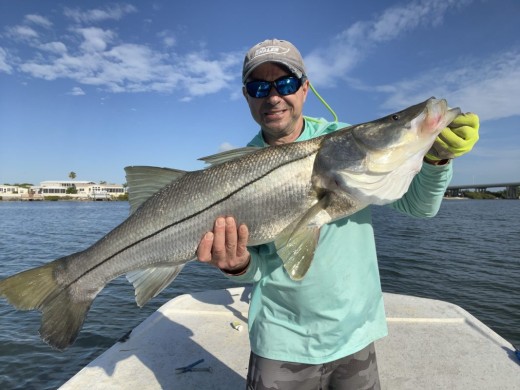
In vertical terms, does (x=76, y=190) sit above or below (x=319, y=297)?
above

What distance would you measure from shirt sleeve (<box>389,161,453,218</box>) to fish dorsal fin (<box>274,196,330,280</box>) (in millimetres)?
753

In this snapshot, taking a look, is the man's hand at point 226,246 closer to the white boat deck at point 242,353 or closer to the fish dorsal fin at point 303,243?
the fish dorsal fin at point 303,243

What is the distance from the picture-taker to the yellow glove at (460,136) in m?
2.34

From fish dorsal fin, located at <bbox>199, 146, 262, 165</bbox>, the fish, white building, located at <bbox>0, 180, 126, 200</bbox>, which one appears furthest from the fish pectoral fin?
white building, located at <bbox>0, 180, 126, 200</bbox>

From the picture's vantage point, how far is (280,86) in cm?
296

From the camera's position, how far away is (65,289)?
2.92 m

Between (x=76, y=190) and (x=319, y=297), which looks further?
(x=76, y=190)

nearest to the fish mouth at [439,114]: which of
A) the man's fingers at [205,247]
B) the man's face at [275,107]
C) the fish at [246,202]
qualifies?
the fish at [246,202]

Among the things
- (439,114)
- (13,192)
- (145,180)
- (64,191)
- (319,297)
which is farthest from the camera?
(64,191)

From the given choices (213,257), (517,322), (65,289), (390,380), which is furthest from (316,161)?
(517,322)

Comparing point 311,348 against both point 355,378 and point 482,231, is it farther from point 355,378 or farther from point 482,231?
point 482,231

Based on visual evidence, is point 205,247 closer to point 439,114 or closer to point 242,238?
point 242,238

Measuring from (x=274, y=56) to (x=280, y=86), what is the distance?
9.2 inches

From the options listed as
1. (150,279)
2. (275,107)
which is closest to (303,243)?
(275,107)
